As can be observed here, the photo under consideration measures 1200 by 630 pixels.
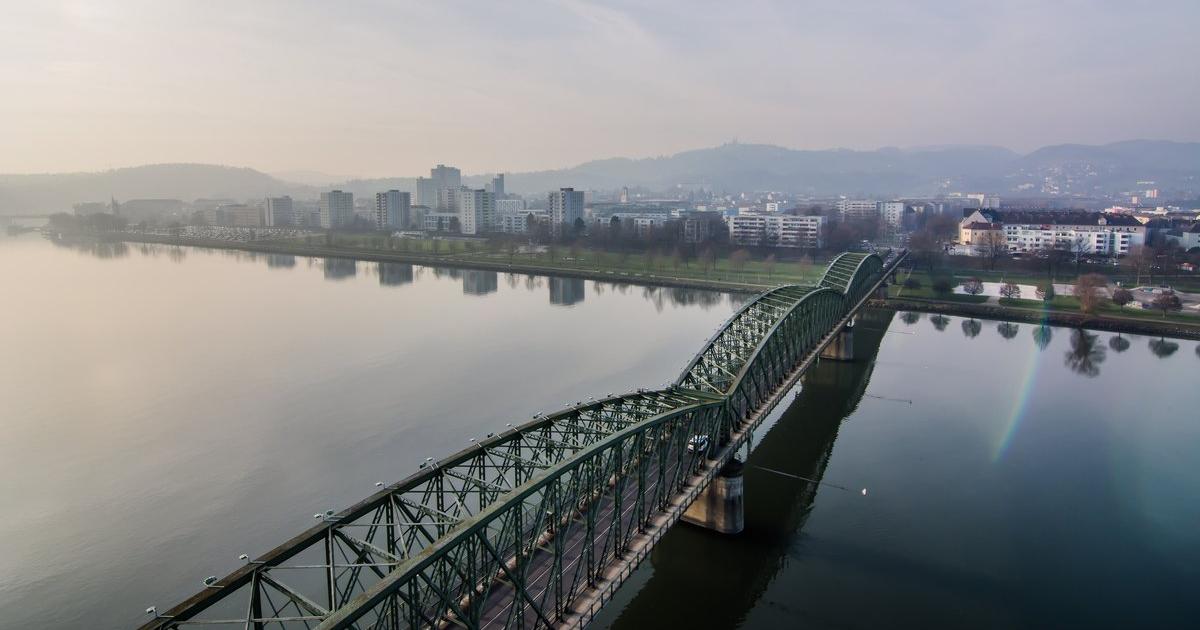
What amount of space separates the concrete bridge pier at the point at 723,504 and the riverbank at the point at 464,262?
20877 mm

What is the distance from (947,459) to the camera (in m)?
11.7

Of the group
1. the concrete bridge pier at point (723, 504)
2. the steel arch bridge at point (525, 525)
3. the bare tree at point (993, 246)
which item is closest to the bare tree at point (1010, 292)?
the bare tree at point (993, 246)

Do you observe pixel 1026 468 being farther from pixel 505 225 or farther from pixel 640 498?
pixel 505 225

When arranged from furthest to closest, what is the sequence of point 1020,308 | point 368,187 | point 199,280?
1. point 368,187
2. point 199,280
3. point 1020,308

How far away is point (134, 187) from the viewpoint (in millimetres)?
104812

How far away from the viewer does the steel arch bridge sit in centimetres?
451

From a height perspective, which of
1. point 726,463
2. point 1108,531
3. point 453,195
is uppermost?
point 453,195

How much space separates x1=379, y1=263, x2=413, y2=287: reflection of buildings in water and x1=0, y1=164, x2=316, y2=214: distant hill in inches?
2541

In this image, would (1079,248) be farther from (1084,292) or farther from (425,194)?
(425,194)

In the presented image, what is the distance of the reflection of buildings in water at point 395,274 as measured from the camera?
1280 inches

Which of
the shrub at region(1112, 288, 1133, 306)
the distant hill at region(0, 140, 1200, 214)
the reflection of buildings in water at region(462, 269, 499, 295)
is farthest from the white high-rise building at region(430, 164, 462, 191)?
the shrub at region(1112, 288, 1133, 306)

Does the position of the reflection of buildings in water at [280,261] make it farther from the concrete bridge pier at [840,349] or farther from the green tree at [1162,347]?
the green tree at [1162,347]

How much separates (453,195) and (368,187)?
295 feet

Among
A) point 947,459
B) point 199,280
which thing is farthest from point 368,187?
point 947,459
